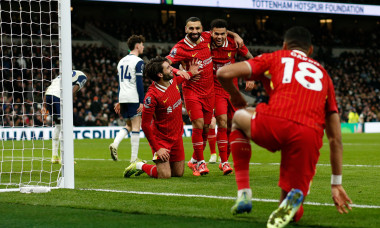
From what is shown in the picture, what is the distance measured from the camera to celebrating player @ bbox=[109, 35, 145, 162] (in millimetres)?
10531

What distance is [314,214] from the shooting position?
15.2 ft

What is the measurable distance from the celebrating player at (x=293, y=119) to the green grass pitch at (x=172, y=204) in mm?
341

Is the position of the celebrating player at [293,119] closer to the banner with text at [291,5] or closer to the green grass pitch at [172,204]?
the green grass pitch at [172,204]

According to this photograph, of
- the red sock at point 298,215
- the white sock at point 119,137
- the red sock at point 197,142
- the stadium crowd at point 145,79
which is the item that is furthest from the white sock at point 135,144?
the stadium crowd at point 145,79

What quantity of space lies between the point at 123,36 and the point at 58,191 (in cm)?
2925

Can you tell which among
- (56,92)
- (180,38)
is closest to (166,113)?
(56,92)

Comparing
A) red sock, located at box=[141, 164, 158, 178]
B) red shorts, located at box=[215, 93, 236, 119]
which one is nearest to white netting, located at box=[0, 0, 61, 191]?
red sock, located at box=[141, 164, 158, 178]

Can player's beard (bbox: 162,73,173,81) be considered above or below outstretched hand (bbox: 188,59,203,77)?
below

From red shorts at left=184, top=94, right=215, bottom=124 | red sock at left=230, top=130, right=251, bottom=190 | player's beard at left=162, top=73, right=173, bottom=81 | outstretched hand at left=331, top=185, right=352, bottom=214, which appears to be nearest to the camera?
outstretched hand at left=331, top=185, right=352, bottom=214

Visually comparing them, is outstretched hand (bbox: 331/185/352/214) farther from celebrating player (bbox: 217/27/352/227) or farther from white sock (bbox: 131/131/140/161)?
white sock (bbox: 131/131/140/161)

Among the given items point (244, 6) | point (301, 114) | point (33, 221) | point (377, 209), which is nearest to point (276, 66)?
point (301, 114)

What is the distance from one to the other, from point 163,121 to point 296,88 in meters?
4.06

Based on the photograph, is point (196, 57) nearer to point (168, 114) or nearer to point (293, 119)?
point (168, 114)

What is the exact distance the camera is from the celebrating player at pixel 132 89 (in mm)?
10531
